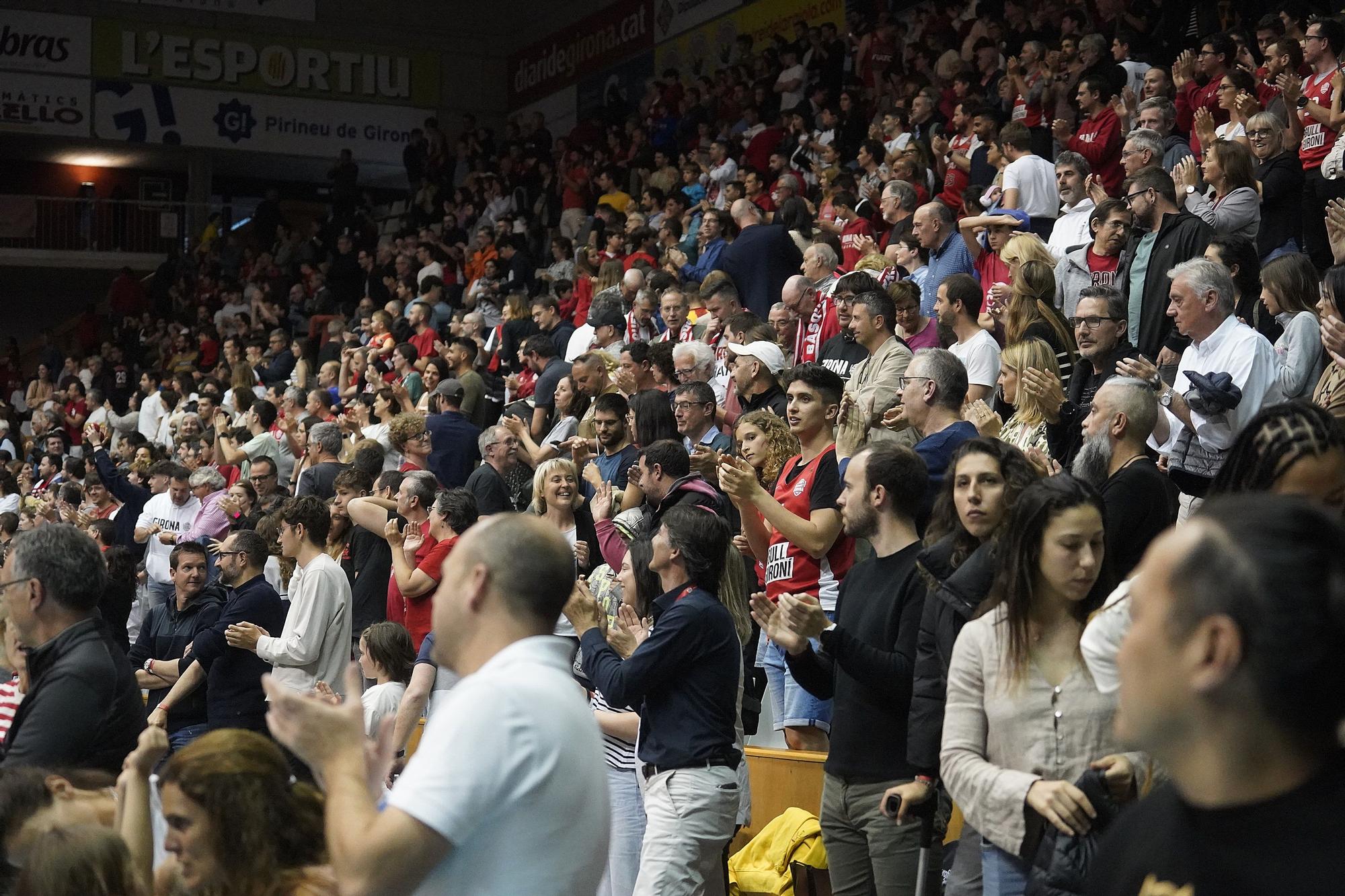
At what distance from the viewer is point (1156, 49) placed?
10922 millimetres

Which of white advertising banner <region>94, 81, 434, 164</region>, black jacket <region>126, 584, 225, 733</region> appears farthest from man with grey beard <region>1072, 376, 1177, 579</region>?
white advertising banner <region>94, 81, 434, 164</region>

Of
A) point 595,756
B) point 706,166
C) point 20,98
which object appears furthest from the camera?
point 20,98

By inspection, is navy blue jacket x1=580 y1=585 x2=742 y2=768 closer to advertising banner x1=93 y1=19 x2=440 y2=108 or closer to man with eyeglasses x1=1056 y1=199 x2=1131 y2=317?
man with eyeglasses x1=1056 y1=199 x2=1131 y2=317

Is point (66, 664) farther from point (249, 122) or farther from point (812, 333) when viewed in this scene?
point (249, 122)

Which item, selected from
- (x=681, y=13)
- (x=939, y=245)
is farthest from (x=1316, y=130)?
(x=681, y=13)

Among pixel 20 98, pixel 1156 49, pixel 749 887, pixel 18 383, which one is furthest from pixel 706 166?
pixel 18 383

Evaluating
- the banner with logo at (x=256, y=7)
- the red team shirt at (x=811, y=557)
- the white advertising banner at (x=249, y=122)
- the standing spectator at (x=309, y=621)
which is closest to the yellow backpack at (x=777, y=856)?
the red team shirt at (x=811, y=557)

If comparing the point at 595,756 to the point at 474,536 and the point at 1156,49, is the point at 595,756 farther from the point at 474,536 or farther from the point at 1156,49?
the point at 1156,49

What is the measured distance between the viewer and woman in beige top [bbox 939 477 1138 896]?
3.21m

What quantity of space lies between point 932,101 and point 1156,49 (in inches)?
73.8

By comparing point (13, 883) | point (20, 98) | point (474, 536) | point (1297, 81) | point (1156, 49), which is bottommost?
point (13, 883)

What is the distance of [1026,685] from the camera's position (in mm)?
3246

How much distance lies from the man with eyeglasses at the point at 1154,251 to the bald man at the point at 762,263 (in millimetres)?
3546

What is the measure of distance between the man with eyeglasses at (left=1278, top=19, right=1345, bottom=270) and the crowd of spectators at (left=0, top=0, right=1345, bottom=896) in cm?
4
